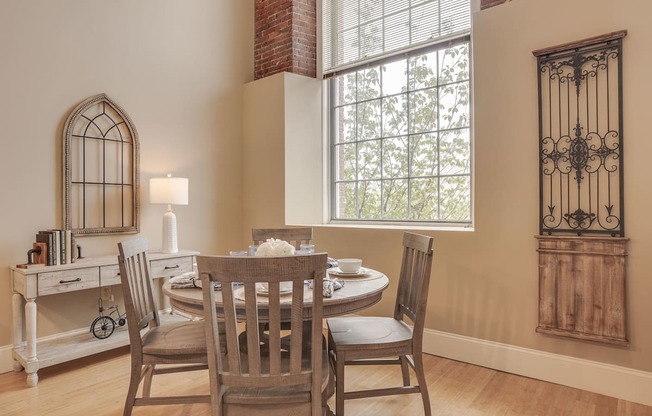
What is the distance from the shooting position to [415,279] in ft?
8.08

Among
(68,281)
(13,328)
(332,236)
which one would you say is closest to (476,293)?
(332,236)

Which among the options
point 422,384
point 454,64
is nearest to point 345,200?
point 454,64

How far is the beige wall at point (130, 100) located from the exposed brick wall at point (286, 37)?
6.8 inches

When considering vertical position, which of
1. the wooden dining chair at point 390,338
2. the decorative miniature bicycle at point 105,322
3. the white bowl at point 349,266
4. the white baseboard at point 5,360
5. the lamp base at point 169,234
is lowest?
the white baseboard at point 5,360

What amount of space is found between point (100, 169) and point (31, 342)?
141 cm

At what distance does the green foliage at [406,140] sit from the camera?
3.62 m

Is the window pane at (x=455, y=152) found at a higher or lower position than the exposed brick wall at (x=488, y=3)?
lower

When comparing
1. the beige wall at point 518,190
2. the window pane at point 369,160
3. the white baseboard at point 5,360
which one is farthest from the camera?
the window pane at point 369,160

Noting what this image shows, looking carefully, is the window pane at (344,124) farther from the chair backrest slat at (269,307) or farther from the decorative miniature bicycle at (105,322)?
the chair backrest slat at (269,307)

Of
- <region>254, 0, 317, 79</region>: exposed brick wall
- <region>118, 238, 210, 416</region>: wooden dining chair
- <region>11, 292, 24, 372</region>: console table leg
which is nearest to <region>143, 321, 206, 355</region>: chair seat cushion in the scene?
<region>118, 238, 210, 416</region>: wooden dining chair

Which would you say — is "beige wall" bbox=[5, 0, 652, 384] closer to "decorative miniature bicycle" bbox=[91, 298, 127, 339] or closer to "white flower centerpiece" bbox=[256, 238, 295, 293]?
"decorative miniature bicycle" bbox=[91, 298, 127, 339]

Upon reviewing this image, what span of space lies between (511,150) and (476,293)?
1045mm

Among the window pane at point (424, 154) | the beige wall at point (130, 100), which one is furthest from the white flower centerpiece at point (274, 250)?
the beige wall at point (130, 100)

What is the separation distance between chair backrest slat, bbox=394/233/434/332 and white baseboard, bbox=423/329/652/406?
2.82 ft
